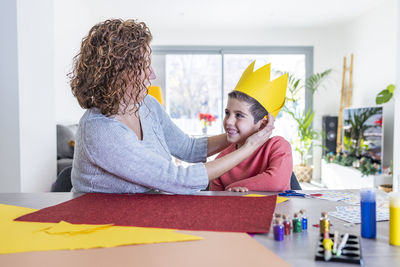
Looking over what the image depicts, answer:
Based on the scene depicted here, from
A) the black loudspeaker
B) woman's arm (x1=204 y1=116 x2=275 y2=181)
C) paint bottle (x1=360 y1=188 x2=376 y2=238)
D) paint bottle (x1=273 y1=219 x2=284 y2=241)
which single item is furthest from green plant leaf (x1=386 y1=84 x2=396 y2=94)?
paint bottle (x1=273 y1=219 x2=284 y2=241)

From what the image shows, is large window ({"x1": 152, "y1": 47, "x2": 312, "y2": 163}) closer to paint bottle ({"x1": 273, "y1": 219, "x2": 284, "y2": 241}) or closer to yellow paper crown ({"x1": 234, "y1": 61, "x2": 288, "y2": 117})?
yellow paper crown ({"x1": 234, "y1": 61, "x2": 288, "y2": 117})

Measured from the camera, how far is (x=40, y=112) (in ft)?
10.2

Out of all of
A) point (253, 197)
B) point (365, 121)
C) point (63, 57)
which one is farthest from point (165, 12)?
point (253, 197)

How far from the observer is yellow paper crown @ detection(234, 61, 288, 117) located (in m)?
1.54

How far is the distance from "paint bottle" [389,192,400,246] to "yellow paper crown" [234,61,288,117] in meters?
0.85

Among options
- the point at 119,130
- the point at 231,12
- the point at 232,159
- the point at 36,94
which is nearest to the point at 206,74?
the point at 231,12

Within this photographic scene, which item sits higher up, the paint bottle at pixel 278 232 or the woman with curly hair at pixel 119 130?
the woman with curly hair at pixel 119 130

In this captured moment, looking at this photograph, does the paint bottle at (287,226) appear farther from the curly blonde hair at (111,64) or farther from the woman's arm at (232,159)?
the curly blonde hair at (111,64)

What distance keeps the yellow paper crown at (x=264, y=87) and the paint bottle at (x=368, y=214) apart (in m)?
0.81

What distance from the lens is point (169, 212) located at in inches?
38.0

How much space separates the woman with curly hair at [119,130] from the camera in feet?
3.71

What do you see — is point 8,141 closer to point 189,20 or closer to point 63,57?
point 63,57

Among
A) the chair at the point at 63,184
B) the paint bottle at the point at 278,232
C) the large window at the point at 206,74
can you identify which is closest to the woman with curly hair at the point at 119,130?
the chair at the point at 63,184

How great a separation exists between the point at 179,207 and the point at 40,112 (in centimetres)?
243
